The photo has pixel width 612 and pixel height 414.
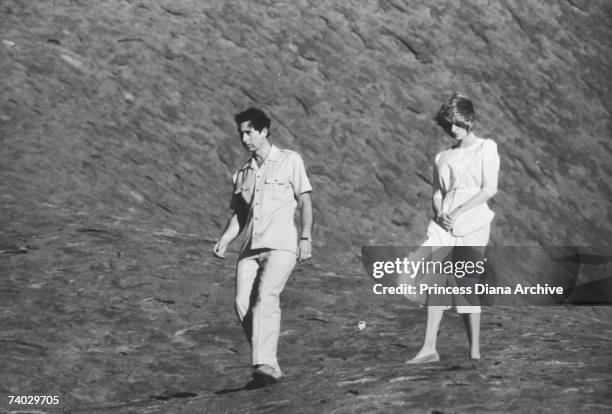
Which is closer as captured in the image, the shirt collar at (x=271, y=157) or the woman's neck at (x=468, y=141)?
the woman's neck at (x=468, y=141)

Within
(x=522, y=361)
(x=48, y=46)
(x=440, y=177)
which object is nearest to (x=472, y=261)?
(x=440, y=177)

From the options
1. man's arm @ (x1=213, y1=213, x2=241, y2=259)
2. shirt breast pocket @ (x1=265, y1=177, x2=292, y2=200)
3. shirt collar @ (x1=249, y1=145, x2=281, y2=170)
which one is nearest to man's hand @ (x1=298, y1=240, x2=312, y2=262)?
shirt breast pocket @ (x1=265, y1=177, x2=292, y2=200)

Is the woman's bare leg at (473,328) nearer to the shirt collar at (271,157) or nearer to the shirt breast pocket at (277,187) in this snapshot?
the shirt breast pocket at (277,187)

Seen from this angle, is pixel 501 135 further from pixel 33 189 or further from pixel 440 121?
pixel 440 121

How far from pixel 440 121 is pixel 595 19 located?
15.6 m

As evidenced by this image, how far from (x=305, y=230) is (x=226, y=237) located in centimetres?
72

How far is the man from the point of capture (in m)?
10.1

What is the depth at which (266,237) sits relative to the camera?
33.5 ft

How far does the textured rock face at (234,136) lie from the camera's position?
1456 centimetres

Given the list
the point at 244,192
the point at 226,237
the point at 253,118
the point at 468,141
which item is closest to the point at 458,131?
the point at 468,141

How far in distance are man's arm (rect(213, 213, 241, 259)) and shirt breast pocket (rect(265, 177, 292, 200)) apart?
0.46 metres

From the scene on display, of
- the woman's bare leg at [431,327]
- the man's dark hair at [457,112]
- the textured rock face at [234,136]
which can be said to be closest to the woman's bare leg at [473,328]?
the woman's bare leg at [431,327]

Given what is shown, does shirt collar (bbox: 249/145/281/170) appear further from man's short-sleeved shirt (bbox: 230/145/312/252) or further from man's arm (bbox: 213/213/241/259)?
man's arm (bbox: 213/213/241/259)

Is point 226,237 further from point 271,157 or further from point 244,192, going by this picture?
point 271,157
